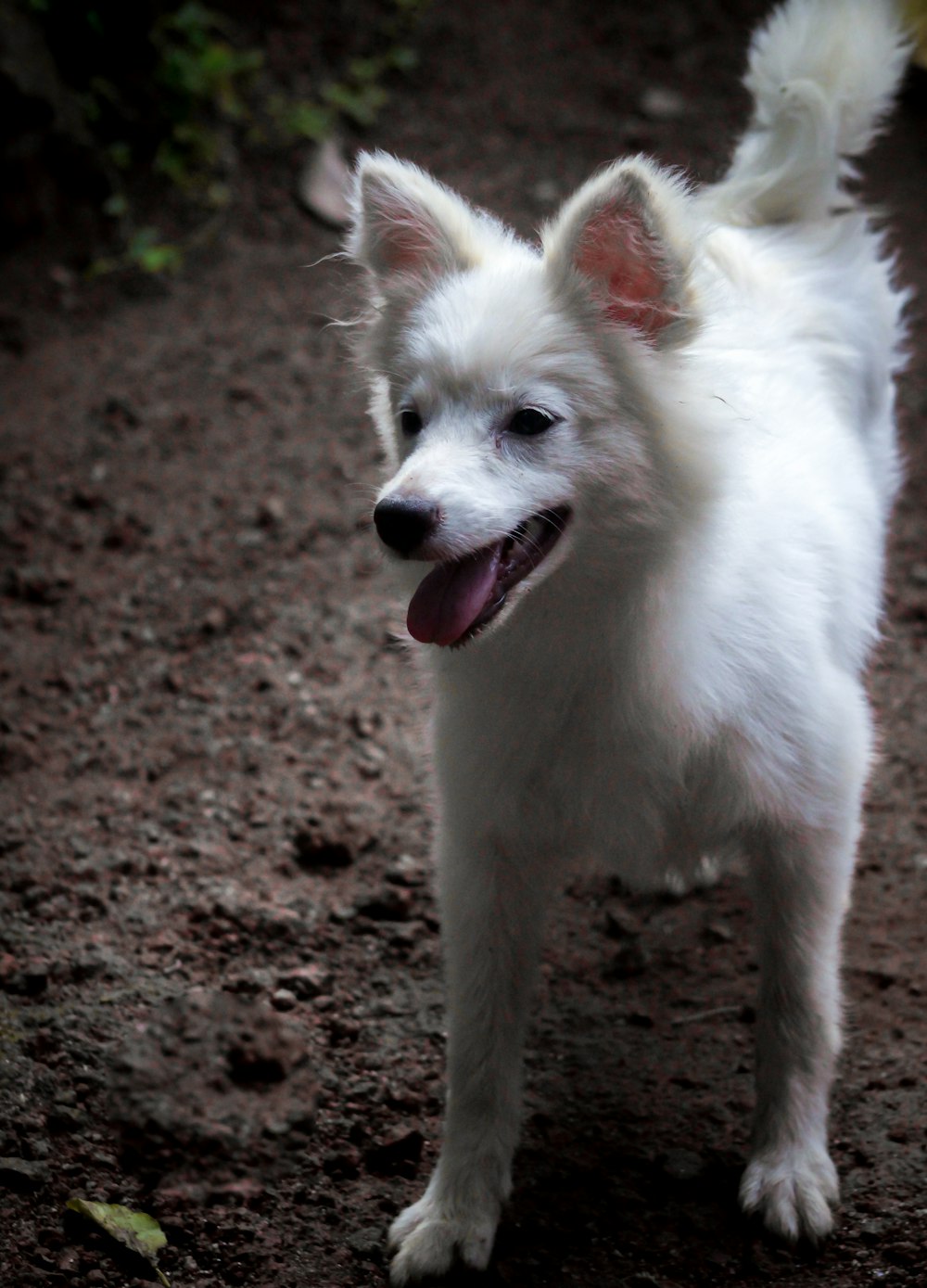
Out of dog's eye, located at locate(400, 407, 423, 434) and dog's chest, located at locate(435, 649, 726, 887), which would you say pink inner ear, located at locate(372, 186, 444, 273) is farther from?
dog's chest, located at locate(435, 649, 726, 887)

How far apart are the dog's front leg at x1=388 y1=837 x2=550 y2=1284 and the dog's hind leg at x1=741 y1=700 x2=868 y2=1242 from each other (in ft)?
1.59

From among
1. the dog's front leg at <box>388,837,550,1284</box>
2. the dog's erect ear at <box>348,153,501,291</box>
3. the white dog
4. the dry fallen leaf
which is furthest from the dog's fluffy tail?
the dry fallen leaf

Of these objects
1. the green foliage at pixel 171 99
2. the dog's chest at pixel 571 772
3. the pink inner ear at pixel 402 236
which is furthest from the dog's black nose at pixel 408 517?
the green foliage at pixel 171 99

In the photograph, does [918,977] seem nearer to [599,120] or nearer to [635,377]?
[635,377]

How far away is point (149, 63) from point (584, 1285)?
18.5 feet

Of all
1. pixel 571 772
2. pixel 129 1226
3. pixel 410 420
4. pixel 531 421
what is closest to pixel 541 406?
pixel 531 421

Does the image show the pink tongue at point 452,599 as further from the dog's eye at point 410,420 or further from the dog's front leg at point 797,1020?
the dog's front leg at point 797,1020

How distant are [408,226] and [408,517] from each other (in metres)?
0.74

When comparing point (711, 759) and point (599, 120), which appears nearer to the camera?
point (711, 759)

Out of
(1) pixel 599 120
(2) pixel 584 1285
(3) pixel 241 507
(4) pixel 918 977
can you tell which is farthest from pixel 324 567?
(1) pixel 599 120

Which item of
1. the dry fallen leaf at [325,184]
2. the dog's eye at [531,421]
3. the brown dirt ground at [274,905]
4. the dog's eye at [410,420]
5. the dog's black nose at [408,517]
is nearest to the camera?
the dog's black nose at [408,517]

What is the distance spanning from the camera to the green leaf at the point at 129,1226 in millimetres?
2627

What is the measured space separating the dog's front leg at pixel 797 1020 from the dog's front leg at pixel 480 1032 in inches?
19.1

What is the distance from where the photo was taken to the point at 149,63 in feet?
20.8
